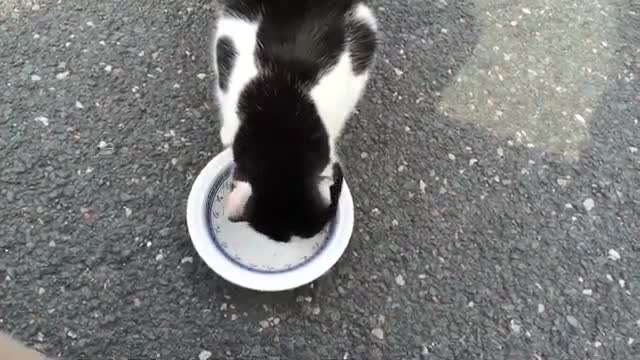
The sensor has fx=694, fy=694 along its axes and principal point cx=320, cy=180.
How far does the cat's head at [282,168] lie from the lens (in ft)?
5.23

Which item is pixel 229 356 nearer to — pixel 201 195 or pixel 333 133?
pixel 201 195

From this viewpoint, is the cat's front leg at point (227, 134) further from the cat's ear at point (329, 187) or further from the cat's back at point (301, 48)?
the cat's ear at point (329, 187)

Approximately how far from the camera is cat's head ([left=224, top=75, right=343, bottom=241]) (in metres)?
1.59

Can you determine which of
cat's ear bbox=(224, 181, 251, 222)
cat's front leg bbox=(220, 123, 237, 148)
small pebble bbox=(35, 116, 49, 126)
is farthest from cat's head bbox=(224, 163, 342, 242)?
small pebble bbox=(35, 116, 49, 126)

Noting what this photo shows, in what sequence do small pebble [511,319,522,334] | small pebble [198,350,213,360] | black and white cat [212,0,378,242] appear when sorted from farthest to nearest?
1. small pebble [511,319,522,334]
2. small pebble [198,350,213,360]
3. black and white cat [212,0,378,242]

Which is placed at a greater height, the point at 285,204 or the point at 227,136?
the point at 285,204

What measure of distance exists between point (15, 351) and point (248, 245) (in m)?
0.65

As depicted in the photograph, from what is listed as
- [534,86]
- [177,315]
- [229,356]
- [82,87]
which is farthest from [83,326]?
[534,86]

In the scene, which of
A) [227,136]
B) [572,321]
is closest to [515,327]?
[572,321]

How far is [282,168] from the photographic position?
5.23ft

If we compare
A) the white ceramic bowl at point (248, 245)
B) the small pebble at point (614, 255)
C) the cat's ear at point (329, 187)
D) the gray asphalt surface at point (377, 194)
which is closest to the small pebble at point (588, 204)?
the gray asphalt surface at point (377, 194)

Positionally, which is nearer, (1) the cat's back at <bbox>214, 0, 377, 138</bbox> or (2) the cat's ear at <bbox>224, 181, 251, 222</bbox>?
(2) the cat's ear at <bbox>224, 181, 251, 222</bbox>

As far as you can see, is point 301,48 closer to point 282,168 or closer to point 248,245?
point 282,168

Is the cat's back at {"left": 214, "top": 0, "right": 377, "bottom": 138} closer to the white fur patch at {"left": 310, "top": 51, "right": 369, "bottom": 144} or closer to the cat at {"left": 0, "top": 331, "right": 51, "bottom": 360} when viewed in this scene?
the white fur patch at {"left": 310, "top": 51, "right": 369, "bottom": 144}
